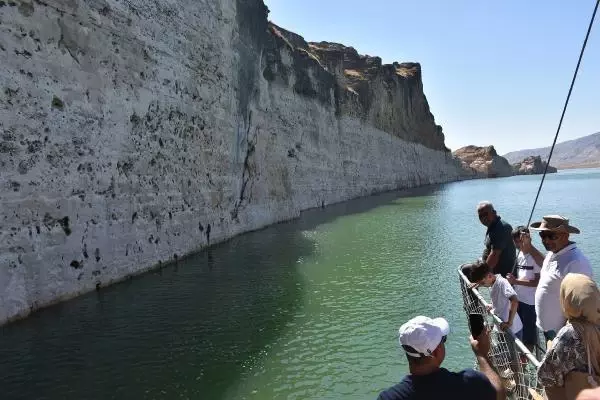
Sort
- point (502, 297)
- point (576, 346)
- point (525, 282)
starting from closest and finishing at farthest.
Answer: point (576, 346)
point (502, 297)
point (525, 282)

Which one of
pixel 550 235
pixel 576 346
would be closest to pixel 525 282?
pixel 550 235

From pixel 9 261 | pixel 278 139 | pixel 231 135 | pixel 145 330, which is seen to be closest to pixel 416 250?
pixel 231 135

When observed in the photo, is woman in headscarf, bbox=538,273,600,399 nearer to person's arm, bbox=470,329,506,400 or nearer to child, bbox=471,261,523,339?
person's arm, bbox=470,329,506,400

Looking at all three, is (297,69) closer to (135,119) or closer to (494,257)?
(135,119)

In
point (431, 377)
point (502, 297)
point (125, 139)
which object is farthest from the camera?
point (125, 139)

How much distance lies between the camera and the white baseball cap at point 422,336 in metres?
2.75

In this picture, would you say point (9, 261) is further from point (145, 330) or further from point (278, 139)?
point (278, 139)

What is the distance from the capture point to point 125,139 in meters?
12.0

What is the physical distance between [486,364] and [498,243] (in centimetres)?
279

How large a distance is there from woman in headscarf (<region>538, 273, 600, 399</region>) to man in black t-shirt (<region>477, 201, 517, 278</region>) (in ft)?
9.11

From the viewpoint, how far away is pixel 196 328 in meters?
8.16

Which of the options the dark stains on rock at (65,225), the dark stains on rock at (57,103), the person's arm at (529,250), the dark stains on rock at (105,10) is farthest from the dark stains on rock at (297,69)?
the person's arm at (529,250)

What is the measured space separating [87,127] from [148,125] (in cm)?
258

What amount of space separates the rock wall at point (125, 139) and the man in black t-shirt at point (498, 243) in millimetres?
7753
